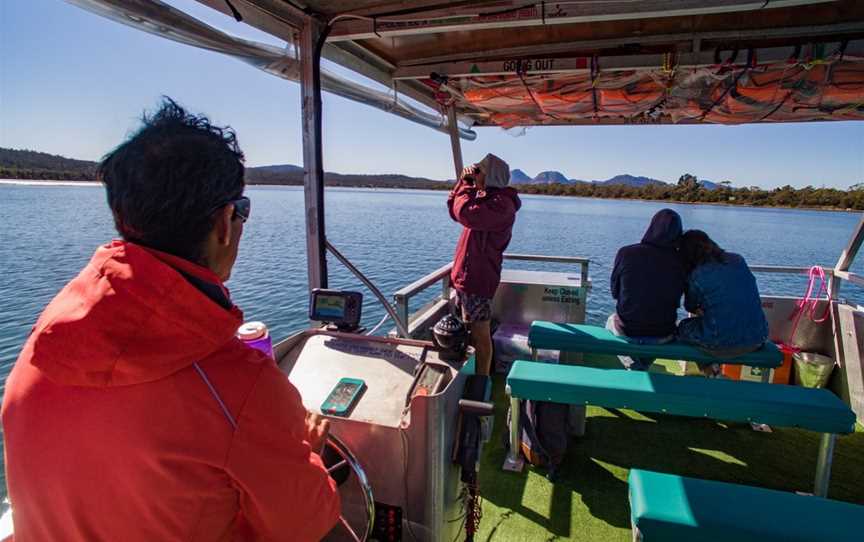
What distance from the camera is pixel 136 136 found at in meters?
0.78

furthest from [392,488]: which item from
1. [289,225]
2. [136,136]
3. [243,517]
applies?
[289,225]

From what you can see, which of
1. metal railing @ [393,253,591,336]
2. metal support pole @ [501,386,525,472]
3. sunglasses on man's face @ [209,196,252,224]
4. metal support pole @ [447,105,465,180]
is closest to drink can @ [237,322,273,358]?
sunglasses on man's face @ [209,196,252,224]

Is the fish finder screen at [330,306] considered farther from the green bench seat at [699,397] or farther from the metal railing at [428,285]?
the green bench seat at [699,397]

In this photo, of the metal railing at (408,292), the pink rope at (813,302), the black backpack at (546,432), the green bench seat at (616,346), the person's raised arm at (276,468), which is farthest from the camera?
the pink rope at (813,302)

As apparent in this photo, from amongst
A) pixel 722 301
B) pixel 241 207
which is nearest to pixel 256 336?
pixel 241 207

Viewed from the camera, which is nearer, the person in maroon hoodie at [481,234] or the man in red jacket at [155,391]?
the man in red jacket at [155,391]

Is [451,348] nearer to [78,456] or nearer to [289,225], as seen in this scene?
[78,456]

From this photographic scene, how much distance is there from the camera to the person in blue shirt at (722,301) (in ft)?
8.65

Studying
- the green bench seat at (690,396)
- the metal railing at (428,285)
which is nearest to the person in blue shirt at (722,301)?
the green bench seat at (690,396)

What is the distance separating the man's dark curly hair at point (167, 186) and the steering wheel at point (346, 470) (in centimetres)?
71

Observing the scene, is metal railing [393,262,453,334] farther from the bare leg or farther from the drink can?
the drink can

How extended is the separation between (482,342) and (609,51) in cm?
202

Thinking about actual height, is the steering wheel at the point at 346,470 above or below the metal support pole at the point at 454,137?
below

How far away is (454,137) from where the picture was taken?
4160mm
